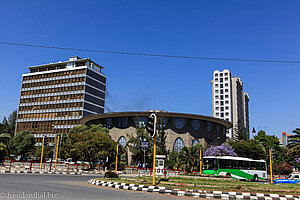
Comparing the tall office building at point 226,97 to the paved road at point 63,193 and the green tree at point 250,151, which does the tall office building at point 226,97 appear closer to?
the green tree at point 250,151

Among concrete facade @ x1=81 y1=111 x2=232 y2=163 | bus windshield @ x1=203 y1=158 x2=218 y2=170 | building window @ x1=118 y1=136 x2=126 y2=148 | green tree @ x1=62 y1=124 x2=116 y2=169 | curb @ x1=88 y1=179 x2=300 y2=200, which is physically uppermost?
concrete facade @ x1=81 y1=111 x2=232 y2=163

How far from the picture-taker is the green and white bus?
32.1m

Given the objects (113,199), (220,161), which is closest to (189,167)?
(220,161)

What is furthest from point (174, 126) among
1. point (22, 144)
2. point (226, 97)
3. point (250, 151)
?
point (226, 97)

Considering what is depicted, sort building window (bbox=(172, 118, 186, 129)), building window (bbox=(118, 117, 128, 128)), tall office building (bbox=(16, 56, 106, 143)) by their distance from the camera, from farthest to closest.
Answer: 1. tall office building (bbox=(16, 56, 106, 143))
2. building window (bbox=(118, 117, 128, 128))
3. building window (bbox=(172, 118, 186, 129))

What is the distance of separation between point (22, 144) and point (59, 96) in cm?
2544

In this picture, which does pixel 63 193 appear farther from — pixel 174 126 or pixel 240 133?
pixel 240 133

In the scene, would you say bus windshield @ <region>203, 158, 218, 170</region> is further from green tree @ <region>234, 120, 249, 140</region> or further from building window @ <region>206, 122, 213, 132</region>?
green tree @ <region>234, 120, 249, 140</region>

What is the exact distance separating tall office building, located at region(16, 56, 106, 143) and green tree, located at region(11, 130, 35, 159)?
48.9 ft

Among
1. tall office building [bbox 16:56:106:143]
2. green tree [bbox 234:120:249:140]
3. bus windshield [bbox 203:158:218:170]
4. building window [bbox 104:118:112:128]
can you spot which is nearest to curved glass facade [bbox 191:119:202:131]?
building window [bbox 104:118:112:128]

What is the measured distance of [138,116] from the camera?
64938mm

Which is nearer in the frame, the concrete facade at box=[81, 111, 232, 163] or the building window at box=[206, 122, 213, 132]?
the concrete facade at box=[81, 111, 232, 163]

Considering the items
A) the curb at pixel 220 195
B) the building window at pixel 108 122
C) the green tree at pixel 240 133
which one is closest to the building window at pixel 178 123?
the building window at pixel 108 122

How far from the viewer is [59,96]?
94.8m
